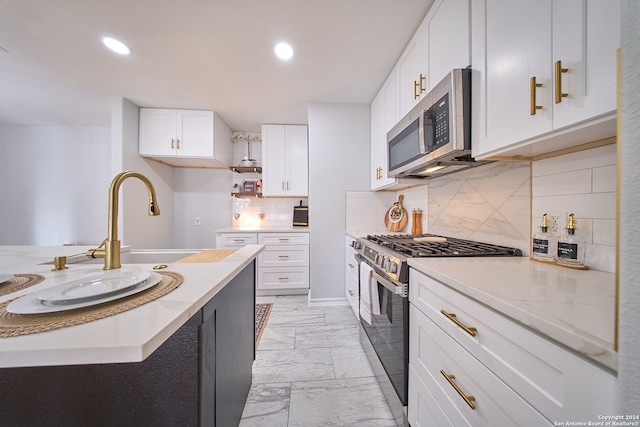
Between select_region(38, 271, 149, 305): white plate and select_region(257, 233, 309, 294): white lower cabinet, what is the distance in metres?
2.19

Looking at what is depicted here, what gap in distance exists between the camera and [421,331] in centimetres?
97

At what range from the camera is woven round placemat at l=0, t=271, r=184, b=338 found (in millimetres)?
412

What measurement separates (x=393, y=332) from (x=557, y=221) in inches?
36.1

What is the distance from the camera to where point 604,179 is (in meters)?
0.83

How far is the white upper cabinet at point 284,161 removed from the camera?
123 inches

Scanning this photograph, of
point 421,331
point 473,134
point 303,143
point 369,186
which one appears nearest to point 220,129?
point 303,143

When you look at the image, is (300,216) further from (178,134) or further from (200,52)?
(200,52)

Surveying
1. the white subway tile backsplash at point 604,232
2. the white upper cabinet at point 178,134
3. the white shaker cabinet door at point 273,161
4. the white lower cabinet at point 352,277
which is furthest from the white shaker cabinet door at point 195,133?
the white subway tile backsplash at point 604,232

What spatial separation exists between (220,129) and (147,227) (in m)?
1.60

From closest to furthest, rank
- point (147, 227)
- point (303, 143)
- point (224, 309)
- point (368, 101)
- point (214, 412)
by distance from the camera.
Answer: point (214, 412), point (224, 309), point (368, 101), point (147, 227), point (303, 143)

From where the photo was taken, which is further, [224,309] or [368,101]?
[368,101]

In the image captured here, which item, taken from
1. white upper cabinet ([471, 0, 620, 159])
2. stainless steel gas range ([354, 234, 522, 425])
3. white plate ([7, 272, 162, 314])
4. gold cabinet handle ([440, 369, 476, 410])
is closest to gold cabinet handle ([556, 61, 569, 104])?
white upper cabinet ([471, 0, 620, 159])

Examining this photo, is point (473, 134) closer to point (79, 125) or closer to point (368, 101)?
point (368, 101)

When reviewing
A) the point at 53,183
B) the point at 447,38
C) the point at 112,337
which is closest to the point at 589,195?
the point at 447,38
